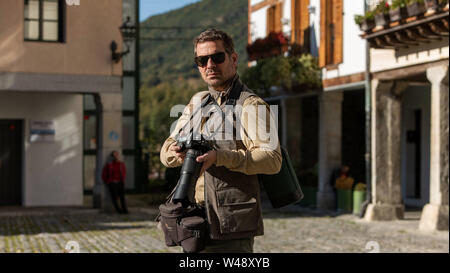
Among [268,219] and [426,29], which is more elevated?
[426,29]

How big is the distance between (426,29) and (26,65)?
21.9ft

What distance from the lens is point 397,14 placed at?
1314 centimetres

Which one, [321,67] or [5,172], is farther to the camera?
[5,172]

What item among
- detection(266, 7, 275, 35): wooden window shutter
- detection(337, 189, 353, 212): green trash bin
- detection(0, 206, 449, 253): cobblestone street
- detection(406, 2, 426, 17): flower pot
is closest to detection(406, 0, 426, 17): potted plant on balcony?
detection(406, 2, 426, 17): flower pot

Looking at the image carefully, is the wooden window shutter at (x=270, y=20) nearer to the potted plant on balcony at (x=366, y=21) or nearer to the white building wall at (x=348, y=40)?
the white building wall at (x=348, y=40)

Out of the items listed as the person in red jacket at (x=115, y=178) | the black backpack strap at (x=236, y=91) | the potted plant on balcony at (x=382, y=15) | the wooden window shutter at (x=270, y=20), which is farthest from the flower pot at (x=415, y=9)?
the black backpack strap at (x=236, y=91)

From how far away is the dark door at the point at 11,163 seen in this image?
18.5 m

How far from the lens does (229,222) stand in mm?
2709

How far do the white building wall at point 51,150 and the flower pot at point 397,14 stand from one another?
8.74 metres

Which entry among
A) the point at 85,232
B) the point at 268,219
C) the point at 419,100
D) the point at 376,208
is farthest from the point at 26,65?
the point at 419,100

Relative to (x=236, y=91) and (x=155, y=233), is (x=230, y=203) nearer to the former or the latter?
(x=236, y=91)

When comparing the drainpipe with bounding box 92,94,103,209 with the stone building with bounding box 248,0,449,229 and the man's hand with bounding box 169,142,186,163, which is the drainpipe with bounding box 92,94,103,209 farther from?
the man's hand with bounding box 169,142,186,163

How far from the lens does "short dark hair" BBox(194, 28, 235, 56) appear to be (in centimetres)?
261

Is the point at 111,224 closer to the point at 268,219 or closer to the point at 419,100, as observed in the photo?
the point at 268,219
